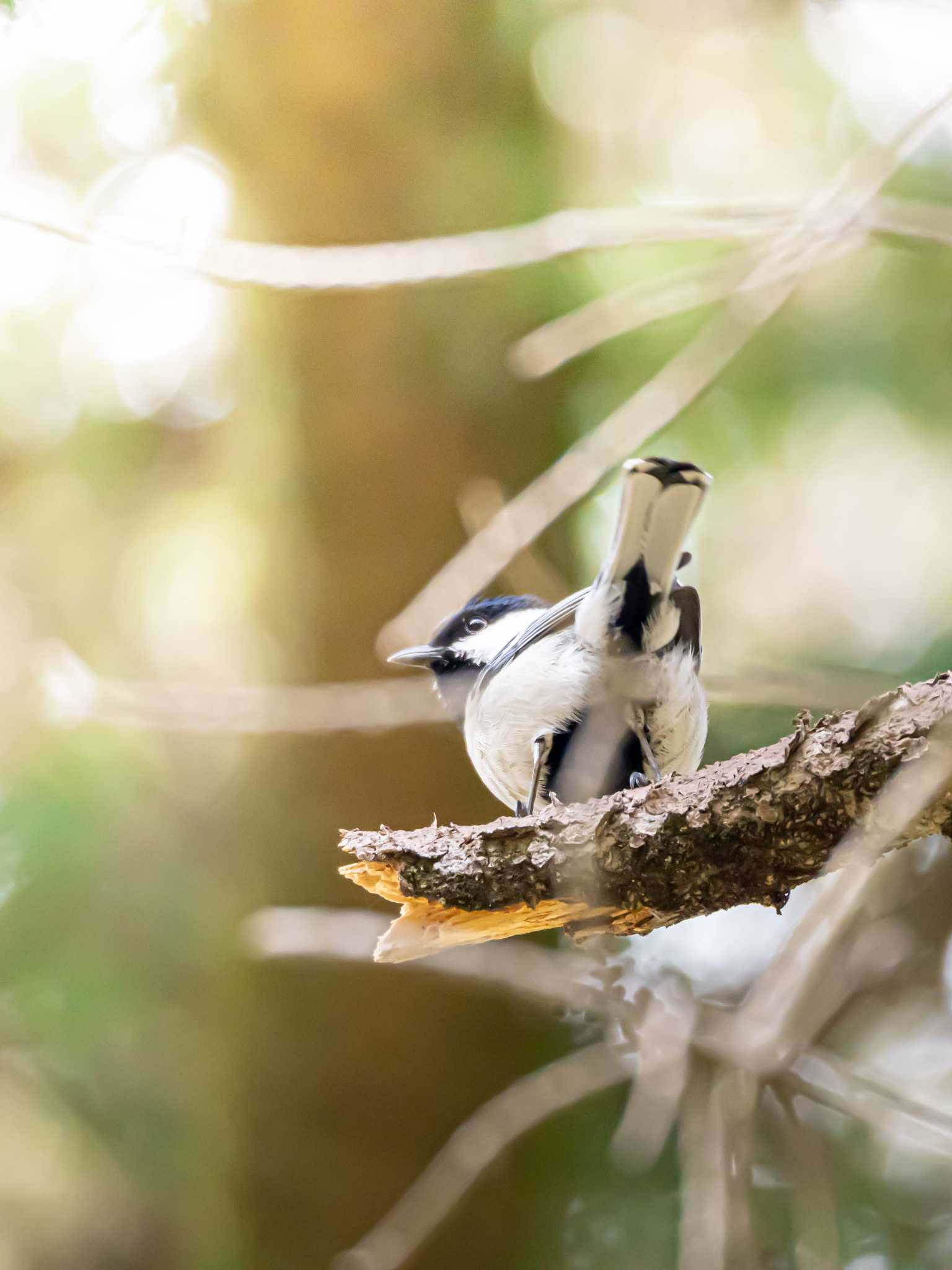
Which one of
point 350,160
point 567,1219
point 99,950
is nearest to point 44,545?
point 99,950

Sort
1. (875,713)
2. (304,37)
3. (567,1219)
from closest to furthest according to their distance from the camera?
(875,713) → (567,1219) → (304,37)

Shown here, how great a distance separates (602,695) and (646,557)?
1.20ft

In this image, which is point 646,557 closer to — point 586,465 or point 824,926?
point 586,465

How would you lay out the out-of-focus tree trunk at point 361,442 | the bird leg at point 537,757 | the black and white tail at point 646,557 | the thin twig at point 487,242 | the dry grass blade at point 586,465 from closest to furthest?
the black and white tail at point 646,557
the dry grass blade at point 586,465
the thin twig at point 487,242
the bird leg at point 537,757
the out-of-focus tree trunk at point 361,442

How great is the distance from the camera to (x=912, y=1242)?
8.95 ft

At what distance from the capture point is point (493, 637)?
8.68 feet

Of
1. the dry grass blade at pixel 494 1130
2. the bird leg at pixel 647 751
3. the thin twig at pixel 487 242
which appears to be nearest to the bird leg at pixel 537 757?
the bird leg at pixel 647 751

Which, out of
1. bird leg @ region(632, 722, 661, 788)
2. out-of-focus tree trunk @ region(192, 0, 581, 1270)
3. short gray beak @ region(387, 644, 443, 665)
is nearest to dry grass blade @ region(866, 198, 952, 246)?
bird leg @ region(632, 722, 661, 788)

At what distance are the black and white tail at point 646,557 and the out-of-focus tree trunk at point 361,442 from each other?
1.52 meters

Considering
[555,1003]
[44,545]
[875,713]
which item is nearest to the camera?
[875,713]

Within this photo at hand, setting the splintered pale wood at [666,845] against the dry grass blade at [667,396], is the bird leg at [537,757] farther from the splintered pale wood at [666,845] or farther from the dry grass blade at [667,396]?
the splintered pale wood at [666,845]

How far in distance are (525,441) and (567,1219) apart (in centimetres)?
230

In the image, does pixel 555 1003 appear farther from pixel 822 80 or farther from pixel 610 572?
pixel 822 80

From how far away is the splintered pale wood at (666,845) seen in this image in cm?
102
